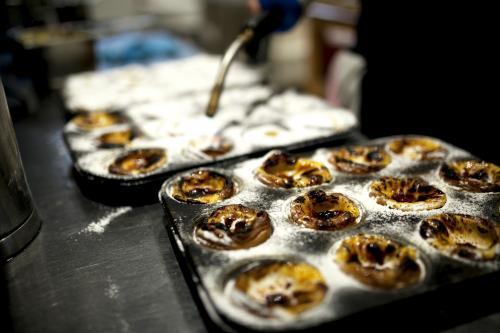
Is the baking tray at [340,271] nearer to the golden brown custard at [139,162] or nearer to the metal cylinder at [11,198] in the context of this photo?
the golden brown custard at [139,162]

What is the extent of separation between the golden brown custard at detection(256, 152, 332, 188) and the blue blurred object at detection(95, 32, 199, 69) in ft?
9.18

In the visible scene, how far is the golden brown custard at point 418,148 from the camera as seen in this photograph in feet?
6.05

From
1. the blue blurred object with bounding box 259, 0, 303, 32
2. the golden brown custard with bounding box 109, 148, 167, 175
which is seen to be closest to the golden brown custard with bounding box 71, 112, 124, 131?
the golden brown custard with bounding box 109, 148, 167, 175

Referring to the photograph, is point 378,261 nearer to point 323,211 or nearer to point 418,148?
point 323,211

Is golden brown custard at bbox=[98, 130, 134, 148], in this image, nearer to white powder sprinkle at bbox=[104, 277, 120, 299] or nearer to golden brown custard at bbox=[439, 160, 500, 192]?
white powder sprinkle at bbox=[104, 277, 120, 299]

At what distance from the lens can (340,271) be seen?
1.18m

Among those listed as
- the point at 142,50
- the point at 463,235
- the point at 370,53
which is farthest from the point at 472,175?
the point at 142,50

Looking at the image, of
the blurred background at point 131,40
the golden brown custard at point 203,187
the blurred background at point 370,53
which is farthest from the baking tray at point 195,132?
the blurred background at point 131,40

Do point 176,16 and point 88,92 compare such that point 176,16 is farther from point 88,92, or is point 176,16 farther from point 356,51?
point 356,51

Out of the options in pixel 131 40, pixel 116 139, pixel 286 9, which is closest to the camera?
Result: pixel 116 139

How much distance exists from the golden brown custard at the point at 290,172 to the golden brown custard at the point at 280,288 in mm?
508

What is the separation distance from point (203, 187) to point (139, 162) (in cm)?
43

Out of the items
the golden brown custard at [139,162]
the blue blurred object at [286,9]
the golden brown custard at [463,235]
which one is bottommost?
the golden brown custard at [463,235]

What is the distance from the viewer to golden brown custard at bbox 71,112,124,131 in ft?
7.88
